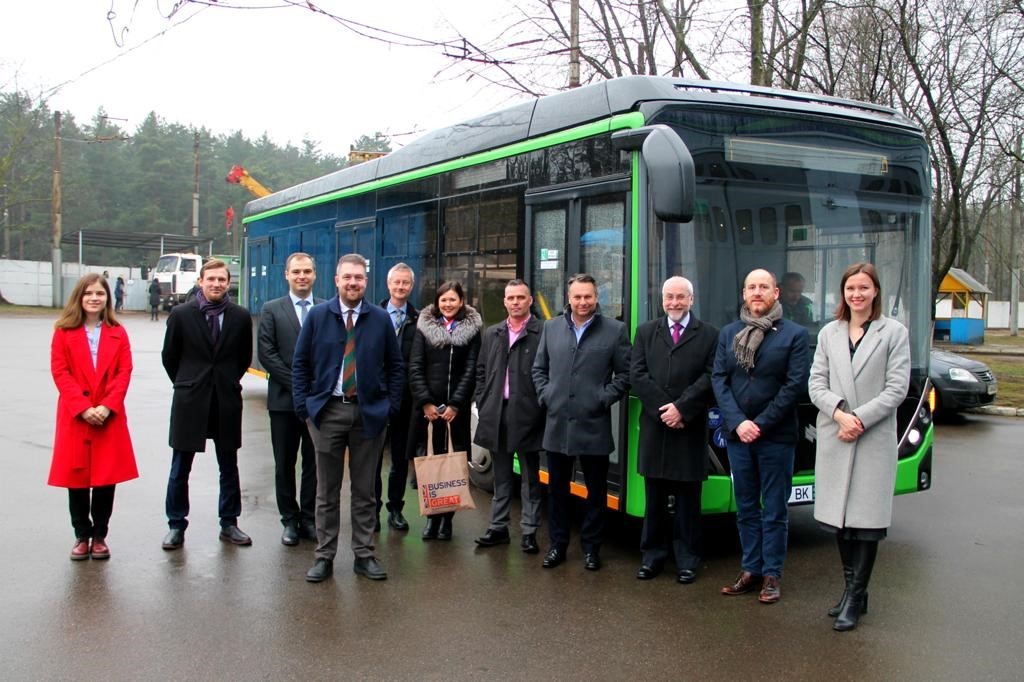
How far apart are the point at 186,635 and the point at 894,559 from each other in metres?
4.45

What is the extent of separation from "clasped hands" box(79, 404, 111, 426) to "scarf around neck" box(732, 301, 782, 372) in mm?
3813

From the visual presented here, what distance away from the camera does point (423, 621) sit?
4.93m

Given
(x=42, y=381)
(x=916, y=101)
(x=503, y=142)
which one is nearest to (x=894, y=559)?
(x=503, y=142)

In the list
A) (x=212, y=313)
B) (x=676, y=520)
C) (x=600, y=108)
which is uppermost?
(x=600, y=108)

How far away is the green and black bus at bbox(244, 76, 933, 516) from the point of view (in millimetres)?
5801

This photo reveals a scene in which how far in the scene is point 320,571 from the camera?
5562 mm

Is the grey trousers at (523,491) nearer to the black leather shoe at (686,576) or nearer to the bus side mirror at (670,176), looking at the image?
the black leather shoe at (686,576)

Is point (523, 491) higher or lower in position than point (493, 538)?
higher

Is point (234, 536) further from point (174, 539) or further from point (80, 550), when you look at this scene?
point (80, 550)

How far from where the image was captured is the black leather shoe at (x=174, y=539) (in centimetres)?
611

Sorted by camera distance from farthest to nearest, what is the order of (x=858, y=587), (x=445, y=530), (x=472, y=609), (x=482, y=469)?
(x=482, y=469) < (x=445, y=530) < (x=472, y=609) < (x=858, y=587)

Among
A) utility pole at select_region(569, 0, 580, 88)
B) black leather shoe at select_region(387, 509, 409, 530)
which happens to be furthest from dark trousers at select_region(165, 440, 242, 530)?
utility pole at select_region(569, 0, 580, 88)

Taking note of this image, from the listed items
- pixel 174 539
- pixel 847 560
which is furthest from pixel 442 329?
pixel 847 560

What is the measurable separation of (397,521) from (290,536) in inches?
31.6
